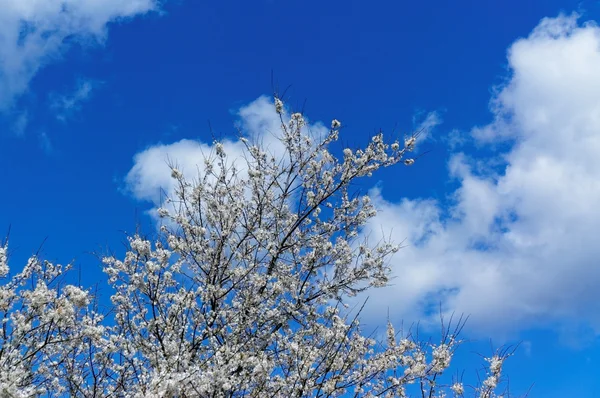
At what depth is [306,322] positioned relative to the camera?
1002 cm

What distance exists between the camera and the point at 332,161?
1170 centimetres

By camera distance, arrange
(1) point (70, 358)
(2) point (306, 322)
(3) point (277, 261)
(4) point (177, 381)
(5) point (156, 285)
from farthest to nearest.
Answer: (3) point (277, 261), (2) point (306, 322), (5) point (156, 285), (1) point (70, 358), (4) point (177, 381)

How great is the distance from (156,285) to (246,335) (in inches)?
71.5

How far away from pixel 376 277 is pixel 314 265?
4.57ft

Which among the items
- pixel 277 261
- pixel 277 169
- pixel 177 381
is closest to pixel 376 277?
pixel 277 261

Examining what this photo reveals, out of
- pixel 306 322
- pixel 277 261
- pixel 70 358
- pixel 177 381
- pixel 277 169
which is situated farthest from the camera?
pixel 277 169

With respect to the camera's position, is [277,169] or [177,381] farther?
[277,169]

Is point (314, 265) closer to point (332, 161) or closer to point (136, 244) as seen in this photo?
point (332, 161)

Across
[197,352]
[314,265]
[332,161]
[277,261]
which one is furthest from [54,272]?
[332,161]

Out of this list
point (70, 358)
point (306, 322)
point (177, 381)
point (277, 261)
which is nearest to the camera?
point (177, 381)

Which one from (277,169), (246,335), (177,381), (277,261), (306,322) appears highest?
A: (277,169)

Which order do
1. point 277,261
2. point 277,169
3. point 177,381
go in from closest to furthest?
point 177,381 < point 277,261 < point 277,169

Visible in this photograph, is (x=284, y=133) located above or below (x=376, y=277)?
above

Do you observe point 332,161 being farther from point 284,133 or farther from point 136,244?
point 136,244
